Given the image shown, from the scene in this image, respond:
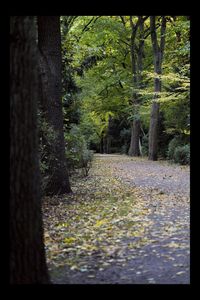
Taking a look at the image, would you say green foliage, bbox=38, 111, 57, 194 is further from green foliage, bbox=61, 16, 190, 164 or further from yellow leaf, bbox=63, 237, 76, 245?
green foliage, bbox=61, 16, 190, 164

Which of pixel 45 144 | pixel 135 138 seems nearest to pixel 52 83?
pixel 45 144

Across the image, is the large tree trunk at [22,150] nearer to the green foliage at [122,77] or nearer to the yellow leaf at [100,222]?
the yellow leaf at [100,222]

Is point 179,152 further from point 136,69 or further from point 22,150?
point 22,150

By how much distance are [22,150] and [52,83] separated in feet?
26.2

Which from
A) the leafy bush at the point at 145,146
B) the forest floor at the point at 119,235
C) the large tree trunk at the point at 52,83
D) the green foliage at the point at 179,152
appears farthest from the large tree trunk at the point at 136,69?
the large tree trunk at the point at 52,83

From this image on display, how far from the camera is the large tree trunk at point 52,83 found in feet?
39.6

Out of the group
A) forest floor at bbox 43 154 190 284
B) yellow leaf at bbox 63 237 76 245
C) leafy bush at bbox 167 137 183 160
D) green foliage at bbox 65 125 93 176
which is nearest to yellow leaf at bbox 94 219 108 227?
forest floor at bbox 43 154 190 284

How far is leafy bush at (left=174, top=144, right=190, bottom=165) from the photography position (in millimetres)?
22828

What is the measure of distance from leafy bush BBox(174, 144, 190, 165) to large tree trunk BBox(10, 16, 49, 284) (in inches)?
741

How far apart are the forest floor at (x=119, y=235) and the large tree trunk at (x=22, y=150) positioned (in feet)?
4.05

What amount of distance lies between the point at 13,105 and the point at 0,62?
17.0 inches

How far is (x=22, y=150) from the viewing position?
14.6 ft
